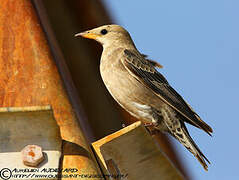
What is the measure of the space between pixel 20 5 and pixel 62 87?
1.09 m

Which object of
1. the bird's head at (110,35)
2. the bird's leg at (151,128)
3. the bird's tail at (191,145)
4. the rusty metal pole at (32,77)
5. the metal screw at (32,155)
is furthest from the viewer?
the bird's head at (110,35)

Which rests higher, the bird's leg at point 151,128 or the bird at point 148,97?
the bird at point 148,97

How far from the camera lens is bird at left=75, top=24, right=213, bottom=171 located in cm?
655

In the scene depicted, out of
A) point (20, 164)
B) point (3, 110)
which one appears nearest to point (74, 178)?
point (20, 164)

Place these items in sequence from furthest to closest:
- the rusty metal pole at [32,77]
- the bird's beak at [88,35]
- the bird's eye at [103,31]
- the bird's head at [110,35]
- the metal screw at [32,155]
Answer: the bird's eye at [103,31]
the bird's head at [110,35]
the bird's beak at [88,35]
the rusty metal pole at [32,77]
the metal screw at [32,155]

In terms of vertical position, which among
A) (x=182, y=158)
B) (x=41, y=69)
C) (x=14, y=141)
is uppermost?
(x=41, y=69)

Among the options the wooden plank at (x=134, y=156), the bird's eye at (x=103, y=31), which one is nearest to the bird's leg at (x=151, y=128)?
the bird's eye at (x=103, y=31)

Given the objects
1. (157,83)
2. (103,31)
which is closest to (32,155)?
(157,83)

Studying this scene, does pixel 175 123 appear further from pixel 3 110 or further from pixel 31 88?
pixel 3 110

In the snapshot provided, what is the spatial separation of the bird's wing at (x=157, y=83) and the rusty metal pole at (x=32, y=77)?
1.70 m

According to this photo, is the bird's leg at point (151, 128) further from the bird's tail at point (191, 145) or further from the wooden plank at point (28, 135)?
the wooden plank at point (28, 135)

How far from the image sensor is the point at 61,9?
7.49 m

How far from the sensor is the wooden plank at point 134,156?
4.54 m

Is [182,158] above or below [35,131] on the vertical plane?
below
